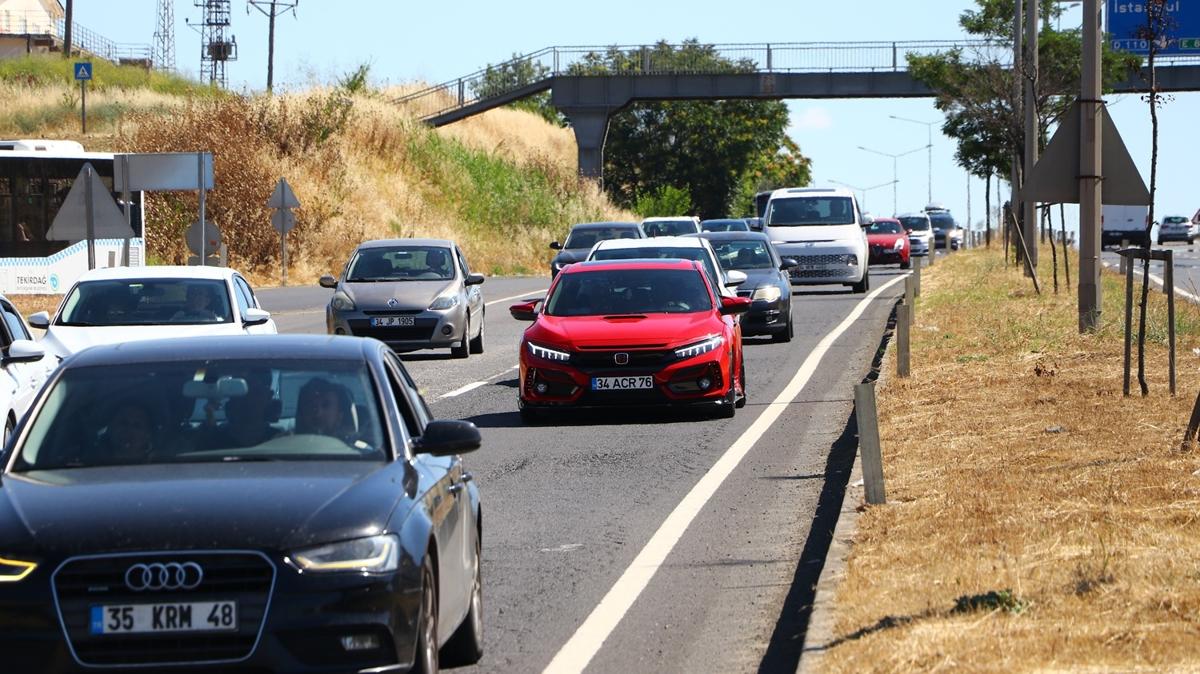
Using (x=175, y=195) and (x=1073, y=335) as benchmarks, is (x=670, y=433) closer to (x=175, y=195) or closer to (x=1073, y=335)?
(x=1073, y=335)

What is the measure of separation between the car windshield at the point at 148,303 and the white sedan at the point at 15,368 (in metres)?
2.60

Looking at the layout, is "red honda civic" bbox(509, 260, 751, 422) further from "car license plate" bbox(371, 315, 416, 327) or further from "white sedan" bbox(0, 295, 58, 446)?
"car license plate" bbox(371, 315, 416, 327)

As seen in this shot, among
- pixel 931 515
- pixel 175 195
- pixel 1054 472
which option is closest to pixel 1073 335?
pixel 1054 472

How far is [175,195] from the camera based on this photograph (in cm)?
5775

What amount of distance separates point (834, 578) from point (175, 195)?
50.9m

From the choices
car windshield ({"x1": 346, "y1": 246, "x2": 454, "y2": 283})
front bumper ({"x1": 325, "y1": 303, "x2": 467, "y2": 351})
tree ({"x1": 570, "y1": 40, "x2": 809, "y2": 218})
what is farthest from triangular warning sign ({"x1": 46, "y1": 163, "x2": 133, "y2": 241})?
tree ({"x1": 570, "y1": 40, "x2": 809, "y2": 218})

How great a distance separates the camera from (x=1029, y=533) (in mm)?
9570

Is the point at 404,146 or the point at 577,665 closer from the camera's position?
the point at 577,665

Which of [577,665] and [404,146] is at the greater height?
[404,146]

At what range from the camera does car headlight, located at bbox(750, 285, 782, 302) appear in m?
26.9

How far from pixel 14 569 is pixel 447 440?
172 cm

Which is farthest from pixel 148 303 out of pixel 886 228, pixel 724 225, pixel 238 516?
pixel 886 228

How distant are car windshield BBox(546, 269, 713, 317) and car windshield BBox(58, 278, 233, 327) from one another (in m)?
3.01

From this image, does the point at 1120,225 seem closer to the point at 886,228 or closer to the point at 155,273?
the point at 886,228
